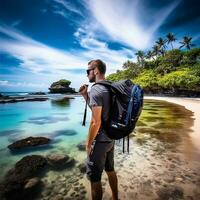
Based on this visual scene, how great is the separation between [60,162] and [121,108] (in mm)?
4009

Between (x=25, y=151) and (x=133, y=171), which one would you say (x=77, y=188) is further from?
(x=25, y=151)

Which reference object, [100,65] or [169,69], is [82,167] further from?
[169,69]

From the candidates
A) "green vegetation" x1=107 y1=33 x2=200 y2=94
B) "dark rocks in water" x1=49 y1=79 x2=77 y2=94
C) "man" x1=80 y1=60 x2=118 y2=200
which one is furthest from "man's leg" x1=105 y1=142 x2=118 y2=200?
"dark rocks in water" x1=49 y1=79 x2=77 y2=94

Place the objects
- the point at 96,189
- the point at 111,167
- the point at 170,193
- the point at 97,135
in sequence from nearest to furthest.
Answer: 1. the point at 97,135
2. the point at 96,189
3. the point at 111,167
4. the point at 170,193

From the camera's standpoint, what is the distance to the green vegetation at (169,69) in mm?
43047

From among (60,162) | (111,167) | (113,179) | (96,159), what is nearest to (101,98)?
(96,159)

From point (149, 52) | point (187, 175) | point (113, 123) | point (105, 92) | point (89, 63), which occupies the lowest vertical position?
point (187, 175)

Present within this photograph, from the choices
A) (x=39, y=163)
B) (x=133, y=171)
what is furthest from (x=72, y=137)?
(x=133, y=171)

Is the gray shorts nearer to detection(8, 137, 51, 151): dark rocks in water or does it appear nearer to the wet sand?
the wet sand

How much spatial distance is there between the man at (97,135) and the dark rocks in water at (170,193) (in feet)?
5.15

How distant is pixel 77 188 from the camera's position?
3967 mm

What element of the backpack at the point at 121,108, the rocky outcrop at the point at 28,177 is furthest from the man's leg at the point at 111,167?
the rocky outcrop at the point at 28,177

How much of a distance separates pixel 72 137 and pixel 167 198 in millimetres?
6662

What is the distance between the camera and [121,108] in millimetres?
2320
